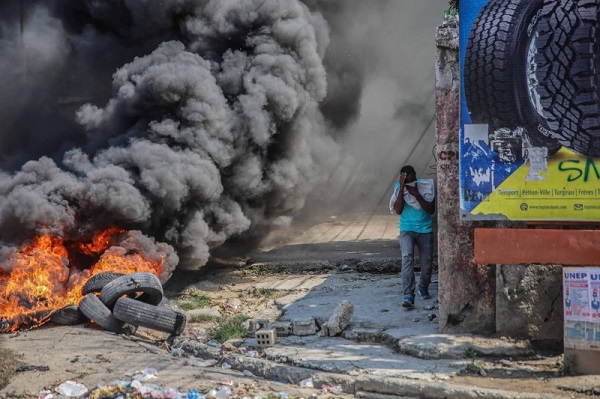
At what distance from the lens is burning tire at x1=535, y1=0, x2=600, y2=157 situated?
5.37m

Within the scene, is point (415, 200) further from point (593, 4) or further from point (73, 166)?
point (73, 166)

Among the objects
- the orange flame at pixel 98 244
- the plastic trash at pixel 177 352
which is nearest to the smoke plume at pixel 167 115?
the orange flame at pixel 98 244

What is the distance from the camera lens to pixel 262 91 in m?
13.3

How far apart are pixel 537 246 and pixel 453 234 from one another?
887mm

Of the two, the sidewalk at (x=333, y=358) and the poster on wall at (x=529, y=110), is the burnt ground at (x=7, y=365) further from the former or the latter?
the poster on wall at (x=529, y=110)

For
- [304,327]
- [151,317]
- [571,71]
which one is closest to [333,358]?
[304,327]

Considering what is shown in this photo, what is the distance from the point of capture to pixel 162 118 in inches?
476

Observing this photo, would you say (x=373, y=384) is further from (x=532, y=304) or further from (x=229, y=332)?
(x=229, y=332)

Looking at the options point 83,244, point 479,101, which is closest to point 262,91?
point 83,244

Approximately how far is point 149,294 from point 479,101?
4724 mm

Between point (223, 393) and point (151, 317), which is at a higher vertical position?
point (151, 317)

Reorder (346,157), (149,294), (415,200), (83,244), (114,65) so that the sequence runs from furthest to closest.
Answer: (346,157) → (114,65) → (83,244) → (149,294) → (415,200)

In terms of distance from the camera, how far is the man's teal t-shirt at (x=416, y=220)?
22.5ft

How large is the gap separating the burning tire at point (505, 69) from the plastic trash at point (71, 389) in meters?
4.23
